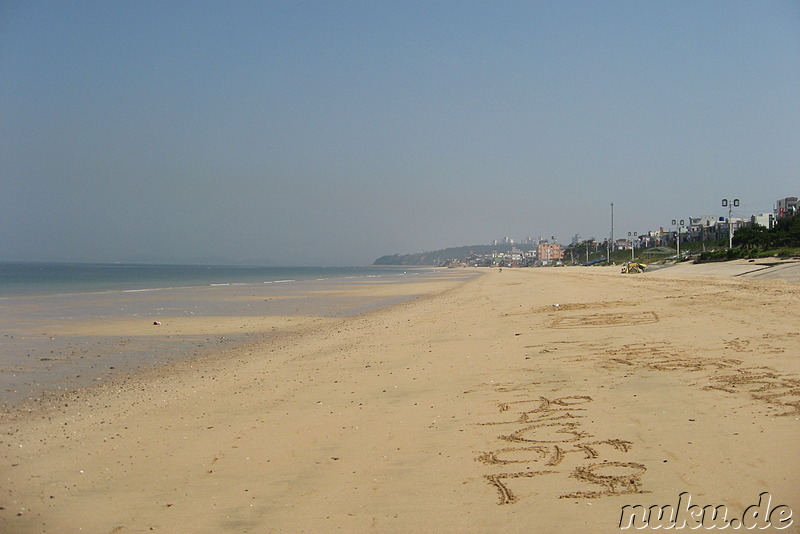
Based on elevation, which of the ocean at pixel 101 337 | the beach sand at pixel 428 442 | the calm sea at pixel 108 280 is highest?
the beach sand at pixel 428 442

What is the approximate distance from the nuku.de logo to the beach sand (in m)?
0.05

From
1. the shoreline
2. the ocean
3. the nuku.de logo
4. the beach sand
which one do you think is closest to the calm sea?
the ocean

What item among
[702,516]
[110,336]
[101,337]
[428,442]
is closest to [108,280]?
[110,336]

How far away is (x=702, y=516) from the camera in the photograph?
318 cm

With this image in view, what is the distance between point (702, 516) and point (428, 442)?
81.5 inches

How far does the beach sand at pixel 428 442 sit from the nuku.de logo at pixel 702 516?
5 cm

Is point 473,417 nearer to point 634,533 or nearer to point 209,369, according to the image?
point 634,533

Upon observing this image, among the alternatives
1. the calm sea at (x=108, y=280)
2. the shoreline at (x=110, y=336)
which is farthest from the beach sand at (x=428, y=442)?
the calm sea at (x=108, y=280)

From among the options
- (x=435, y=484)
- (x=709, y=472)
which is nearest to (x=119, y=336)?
(x=435, y=484)

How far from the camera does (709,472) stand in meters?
3.63

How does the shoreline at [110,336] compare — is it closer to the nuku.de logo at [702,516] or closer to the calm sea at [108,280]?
the nuku.de logo at [702,516]

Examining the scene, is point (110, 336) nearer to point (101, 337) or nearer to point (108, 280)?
point (101, 337)

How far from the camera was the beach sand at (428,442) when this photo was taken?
137 inches

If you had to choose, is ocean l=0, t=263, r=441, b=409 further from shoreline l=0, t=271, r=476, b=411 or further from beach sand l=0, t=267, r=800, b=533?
beach sand l=0, t=267, r=800, b=533
